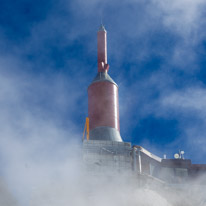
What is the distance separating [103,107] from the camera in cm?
4462

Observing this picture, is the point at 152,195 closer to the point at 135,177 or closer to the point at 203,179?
the point at 135,177

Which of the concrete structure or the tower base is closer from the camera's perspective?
the concrete structure

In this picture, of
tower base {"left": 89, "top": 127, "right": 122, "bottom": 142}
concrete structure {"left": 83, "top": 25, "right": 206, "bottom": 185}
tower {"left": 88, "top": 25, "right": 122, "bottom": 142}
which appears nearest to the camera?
concrete structure {"left": 83, "top": 25, "right": 206, "bottom": 185}

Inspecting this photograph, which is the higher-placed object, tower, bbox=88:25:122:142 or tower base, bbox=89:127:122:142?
tower, bbox=88:25:122:142

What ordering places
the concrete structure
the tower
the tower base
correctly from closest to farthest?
the concrete structure < the tower base < the tower

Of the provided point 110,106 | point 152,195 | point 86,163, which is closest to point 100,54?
point 110,106

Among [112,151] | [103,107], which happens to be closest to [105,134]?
[112,151]

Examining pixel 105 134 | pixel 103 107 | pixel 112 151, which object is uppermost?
pixel 103 107

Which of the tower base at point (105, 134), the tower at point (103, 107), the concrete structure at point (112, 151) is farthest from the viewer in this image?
the tower at point (103, 107)

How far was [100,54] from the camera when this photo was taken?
48.4 m

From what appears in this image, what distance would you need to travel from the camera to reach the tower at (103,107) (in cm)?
4372

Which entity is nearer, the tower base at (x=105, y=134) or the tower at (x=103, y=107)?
the tower base at (x=105, y=134)

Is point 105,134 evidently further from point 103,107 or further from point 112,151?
point 103,107

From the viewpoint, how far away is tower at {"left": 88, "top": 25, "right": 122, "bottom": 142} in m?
43.7
